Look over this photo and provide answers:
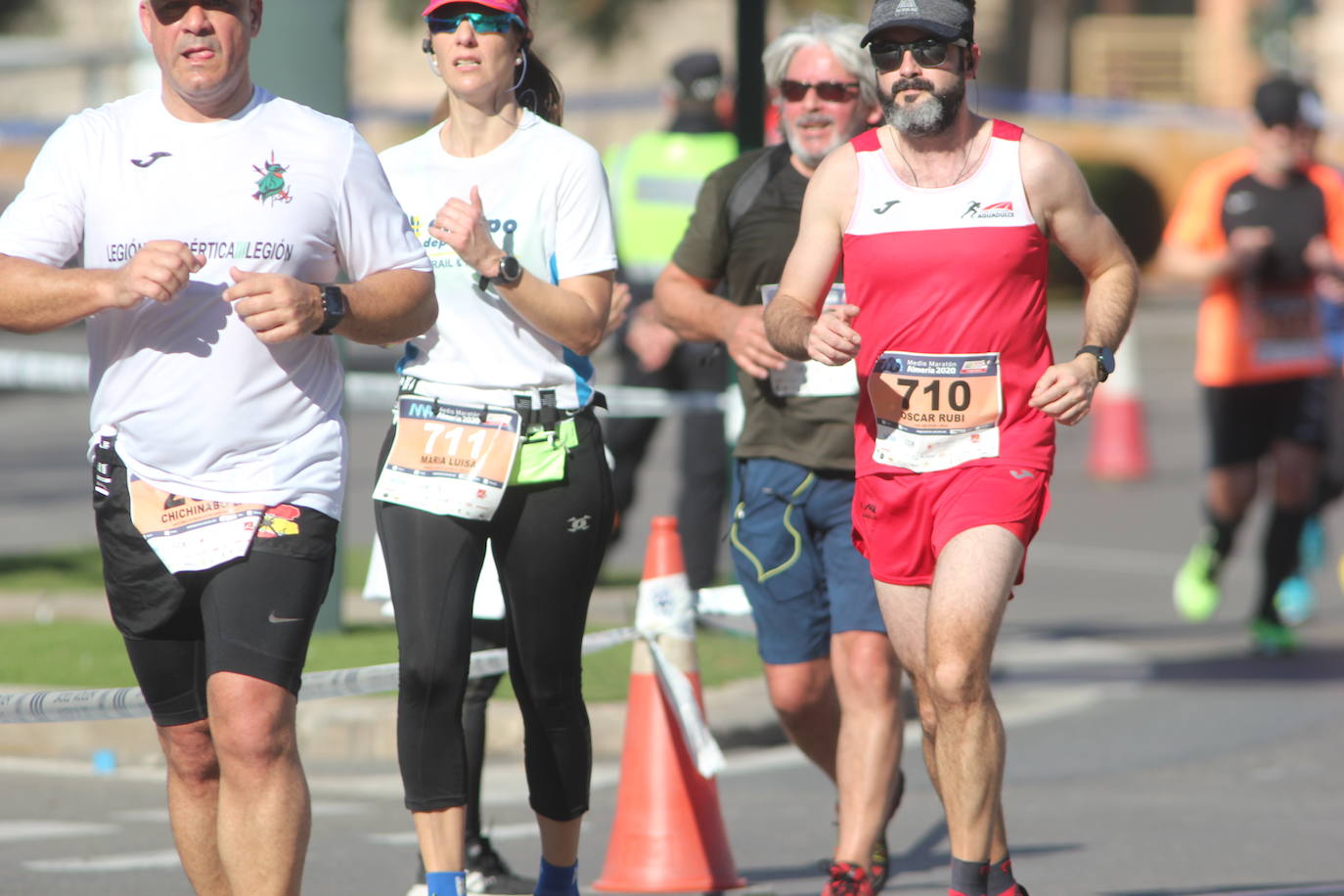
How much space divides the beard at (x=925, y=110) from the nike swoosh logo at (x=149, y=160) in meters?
1.65

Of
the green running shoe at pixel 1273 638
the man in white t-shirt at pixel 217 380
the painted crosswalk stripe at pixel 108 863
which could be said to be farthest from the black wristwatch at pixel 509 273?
the green running shoe at pixel 1273 638

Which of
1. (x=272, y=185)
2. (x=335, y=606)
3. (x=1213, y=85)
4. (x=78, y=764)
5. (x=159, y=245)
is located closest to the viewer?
(x=159, y=245)

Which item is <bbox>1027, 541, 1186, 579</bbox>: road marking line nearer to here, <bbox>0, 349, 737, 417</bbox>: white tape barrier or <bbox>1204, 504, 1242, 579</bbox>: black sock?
<bbox>1204, 504, 1242, 579</bbox>: black sock

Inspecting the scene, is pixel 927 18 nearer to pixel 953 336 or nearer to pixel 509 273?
pixel 953 336

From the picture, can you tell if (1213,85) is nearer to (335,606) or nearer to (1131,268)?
(335,606)

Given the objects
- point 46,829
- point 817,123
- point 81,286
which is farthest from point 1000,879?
point 46,829

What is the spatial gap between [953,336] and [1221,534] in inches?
229

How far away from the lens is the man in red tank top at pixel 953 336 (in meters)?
5.08

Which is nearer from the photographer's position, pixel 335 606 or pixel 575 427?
pixel 575 427

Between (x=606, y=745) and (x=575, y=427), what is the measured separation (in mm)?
2856

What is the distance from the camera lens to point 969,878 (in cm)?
505

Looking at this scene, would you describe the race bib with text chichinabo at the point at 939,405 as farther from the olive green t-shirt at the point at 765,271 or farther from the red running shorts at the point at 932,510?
the olive green t-shirt at the point at 765,271

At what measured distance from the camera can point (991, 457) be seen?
17.1ft

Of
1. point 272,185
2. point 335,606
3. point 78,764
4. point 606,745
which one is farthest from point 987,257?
point 335,606
